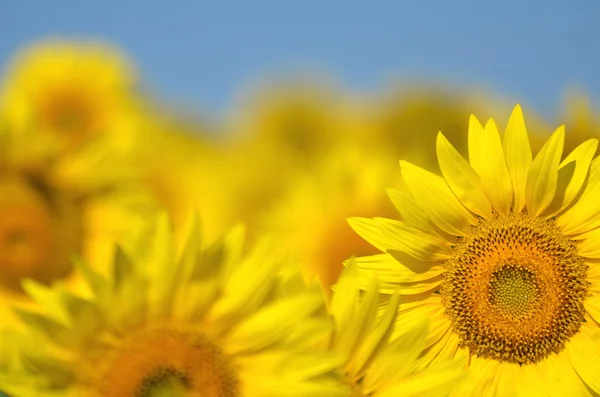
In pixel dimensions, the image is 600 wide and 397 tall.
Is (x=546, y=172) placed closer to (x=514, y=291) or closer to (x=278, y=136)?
(x=514, y=291)

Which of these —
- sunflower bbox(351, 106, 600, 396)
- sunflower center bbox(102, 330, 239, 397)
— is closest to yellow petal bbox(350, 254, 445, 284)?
sunflower bbox(351, 106, 600, 396)

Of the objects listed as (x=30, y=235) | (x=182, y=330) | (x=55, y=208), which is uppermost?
(x=55, y=208)

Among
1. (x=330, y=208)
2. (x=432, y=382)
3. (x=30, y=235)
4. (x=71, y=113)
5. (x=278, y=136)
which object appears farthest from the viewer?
(x=278, y=136)

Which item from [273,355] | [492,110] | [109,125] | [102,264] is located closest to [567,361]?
[273,355]

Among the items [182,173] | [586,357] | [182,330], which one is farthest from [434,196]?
[182,173]

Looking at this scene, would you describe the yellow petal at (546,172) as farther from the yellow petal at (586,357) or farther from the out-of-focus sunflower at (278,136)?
the out-of-focus sunflower at (278,136)

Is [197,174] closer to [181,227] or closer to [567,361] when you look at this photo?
[181,227]
